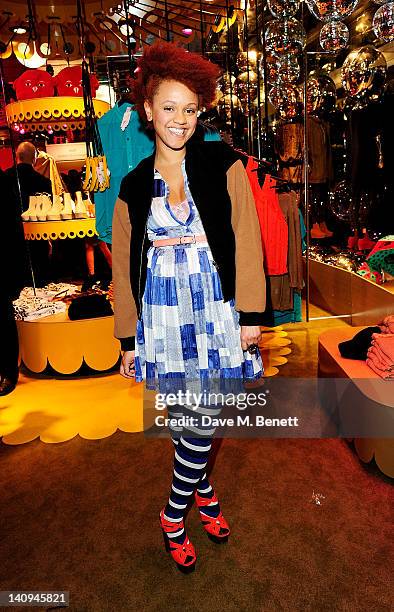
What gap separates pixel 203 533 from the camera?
1966 millimetres

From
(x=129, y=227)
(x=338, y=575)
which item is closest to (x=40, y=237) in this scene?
(x=129, y=227)

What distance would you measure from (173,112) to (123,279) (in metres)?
0.57

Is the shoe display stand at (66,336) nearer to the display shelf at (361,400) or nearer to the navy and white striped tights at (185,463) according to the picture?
the display shelf at (361,400)

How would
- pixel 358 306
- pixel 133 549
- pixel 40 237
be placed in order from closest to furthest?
pixel 133 549
pixel 40 237
pixel 358 306

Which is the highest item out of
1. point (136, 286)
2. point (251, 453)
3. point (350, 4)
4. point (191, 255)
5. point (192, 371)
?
point (350, 4)

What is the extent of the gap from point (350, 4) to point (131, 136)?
1610 millimetres

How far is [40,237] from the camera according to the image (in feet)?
11.5

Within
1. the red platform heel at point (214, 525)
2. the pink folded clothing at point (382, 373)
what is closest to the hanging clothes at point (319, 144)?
the pink folded clothing at point (382, 373)

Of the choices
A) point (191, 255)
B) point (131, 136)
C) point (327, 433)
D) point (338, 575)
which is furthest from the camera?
point (327, 433)

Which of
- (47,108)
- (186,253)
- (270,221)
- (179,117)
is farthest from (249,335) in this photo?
(47,108)

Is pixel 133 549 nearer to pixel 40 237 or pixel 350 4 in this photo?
pixel 40 237

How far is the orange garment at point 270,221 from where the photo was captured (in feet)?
11.3

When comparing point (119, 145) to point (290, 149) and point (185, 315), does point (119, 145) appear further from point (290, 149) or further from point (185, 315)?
point (290, 149)

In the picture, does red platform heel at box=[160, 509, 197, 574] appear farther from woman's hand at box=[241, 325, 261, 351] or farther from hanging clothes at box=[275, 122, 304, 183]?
hanging clothes at box=[275, 122, 304, 183]
